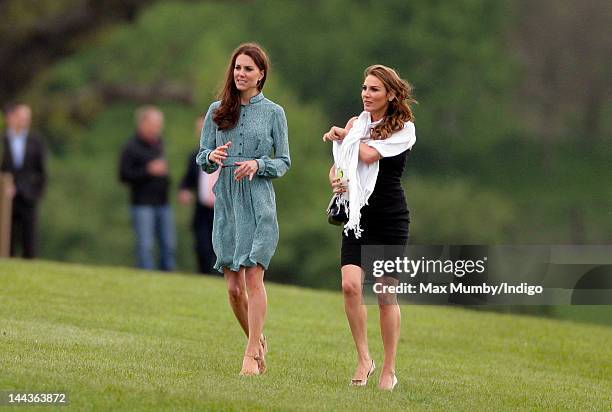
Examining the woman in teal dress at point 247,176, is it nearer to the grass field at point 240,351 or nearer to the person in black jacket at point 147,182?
the grass field at point 240,351

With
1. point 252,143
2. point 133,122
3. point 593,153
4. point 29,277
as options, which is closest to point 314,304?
point 29,277

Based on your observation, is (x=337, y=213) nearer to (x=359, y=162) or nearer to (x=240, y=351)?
(x=359, y=162)

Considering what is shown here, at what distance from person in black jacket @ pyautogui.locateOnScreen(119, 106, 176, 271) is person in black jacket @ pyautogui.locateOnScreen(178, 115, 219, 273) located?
0.41 m

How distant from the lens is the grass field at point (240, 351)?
9508mm

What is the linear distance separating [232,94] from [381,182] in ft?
4.10

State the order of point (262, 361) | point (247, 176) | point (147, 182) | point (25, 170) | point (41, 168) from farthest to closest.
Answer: point (147, 182)
point (41, 168)
point (25, 170)
point (262, 361)
point (247, 176)

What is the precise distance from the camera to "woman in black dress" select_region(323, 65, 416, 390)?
32.7 feet

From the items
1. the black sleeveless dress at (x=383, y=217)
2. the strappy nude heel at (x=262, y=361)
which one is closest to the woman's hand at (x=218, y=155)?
the black sleeveless dress at (x=383, y=217)

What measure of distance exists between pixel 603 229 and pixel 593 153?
51.7 ft

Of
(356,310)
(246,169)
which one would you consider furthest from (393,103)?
(356,310)

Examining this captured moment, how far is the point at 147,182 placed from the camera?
20.6 metres

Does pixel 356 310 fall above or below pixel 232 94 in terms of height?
below

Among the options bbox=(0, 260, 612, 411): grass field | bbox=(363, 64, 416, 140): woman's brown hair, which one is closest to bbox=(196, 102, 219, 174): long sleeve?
bbox=(363, 64, 416, 140): woman's brown hair

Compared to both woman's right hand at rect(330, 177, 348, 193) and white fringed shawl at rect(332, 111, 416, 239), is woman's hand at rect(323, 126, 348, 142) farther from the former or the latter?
woman's right hand at rect(330, 177, 348, 193)
